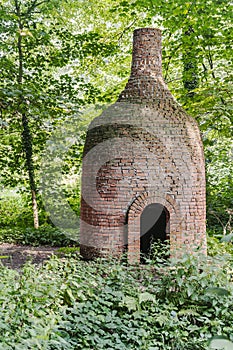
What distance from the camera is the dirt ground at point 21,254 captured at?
993cm

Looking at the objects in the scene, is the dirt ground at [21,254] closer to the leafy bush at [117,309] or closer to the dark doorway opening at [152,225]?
the dark doorway opening at [152,225]

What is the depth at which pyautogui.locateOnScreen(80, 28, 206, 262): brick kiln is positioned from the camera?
7.58m

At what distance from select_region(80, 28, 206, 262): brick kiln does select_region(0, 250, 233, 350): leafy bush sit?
1428 mm

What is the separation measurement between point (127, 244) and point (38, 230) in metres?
6.87

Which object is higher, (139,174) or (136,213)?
(139,174)

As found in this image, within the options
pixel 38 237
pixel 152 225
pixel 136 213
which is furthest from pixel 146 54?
pixel 38 237

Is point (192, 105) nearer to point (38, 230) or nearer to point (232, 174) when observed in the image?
point (232, 174)

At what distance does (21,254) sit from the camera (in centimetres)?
1124

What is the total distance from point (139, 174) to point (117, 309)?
2.64 meters

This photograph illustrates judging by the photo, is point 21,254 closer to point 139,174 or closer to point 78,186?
point 139,174

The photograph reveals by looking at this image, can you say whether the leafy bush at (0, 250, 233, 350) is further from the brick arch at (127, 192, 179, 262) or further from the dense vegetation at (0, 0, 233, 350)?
the brick arch at (127, 192, 179, 262)

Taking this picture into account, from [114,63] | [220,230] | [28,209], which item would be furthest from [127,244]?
[114,63]

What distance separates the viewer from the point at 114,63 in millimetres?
16578

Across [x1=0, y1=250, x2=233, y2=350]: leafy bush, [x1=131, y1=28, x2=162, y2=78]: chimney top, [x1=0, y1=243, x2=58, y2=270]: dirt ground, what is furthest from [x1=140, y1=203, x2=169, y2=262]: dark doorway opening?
[x1=0, y1=250, x2=233, y2=350]: leafy bush
